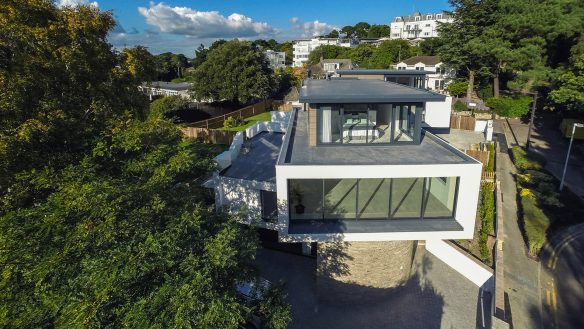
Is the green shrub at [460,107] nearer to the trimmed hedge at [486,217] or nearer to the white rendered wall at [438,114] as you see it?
the white rendered wall at [438,114]

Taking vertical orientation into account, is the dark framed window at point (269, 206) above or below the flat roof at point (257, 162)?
below

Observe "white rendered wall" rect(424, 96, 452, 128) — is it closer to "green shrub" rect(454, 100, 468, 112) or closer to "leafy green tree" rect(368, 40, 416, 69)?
"green shrub" rect(454, 100, 468, 112)

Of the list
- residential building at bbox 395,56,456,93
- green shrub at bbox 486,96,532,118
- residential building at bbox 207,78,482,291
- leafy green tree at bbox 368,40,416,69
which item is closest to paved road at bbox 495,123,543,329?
residential building at bbox 207,78,482,291

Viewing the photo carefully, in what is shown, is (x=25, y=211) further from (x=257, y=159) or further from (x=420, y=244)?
(x=420, y=244)

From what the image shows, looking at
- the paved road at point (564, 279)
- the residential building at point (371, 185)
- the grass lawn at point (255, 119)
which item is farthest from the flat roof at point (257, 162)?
the grass lawn at point (255, 119)

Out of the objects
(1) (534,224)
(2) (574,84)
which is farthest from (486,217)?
(2) (574,84)

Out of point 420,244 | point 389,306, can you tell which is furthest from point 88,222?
point 420,244
